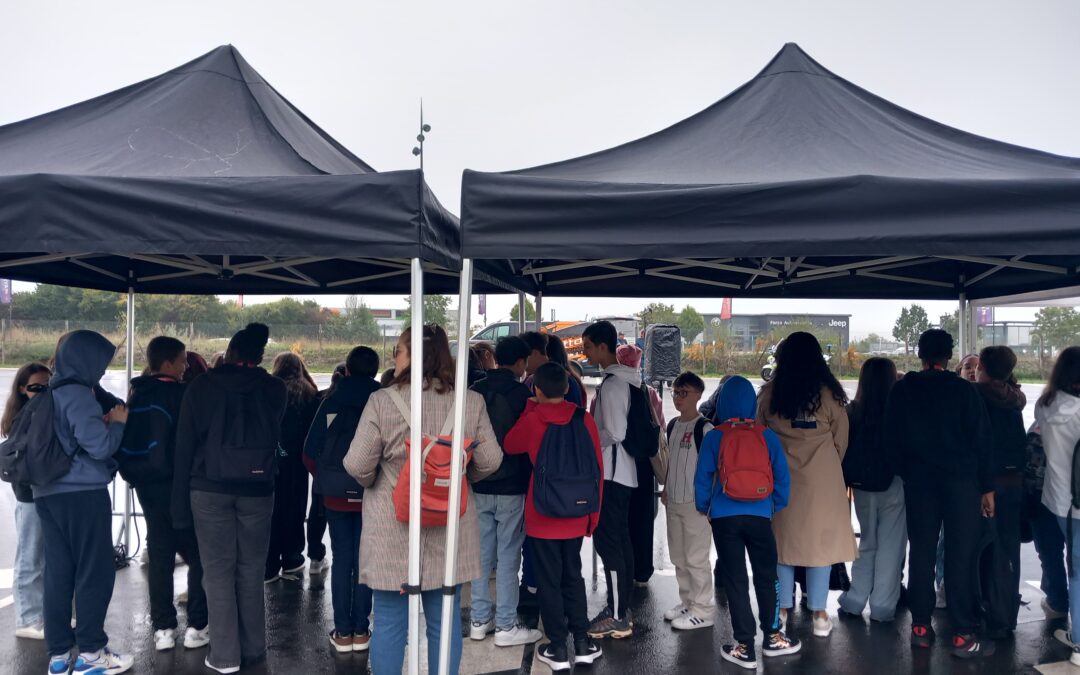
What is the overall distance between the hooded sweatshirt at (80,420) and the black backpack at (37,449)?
0.03 meters


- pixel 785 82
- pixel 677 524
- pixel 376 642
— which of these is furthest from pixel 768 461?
pixel 785 82

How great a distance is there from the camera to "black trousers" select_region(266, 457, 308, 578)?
4.52 meters

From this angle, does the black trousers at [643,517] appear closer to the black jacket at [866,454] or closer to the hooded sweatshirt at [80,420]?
the black jacket at [866,454]

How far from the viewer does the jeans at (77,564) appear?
318 cm

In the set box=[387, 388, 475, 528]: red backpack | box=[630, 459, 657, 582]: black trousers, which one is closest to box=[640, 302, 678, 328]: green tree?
box=[630, 459, 657, 582]: black trousers

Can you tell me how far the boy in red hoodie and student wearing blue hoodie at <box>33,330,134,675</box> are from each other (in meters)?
1.86

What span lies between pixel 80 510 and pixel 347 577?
125 centimetres

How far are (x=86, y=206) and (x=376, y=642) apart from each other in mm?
2048

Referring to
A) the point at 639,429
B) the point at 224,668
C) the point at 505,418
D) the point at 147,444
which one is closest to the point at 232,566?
the point at 224,668

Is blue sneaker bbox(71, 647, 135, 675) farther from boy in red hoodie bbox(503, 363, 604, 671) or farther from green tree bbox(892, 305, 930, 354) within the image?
green tree bbox(892, 305, 930, 354)

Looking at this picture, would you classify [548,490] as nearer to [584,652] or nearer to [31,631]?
[584,652]

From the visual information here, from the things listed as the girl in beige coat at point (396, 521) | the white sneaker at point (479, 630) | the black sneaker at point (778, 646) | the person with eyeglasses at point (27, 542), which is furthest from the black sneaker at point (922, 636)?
the person with eyeglasses at point (27, 542)

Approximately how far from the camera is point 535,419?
10.9 ft

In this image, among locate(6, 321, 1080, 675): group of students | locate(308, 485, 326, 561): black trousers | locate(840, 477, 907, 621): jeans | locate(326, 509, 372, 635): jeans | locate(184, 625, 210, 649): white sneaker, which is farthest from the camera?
locate(308, 485, 326, 561): black trousers
